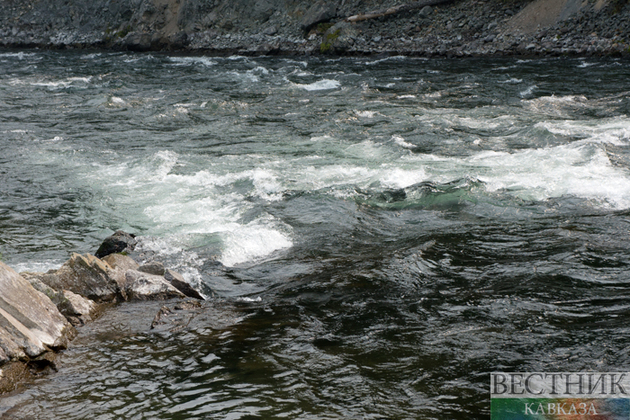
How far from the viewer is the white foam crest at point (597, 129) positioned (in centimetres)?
1170

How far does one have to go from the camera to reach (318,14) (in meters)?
30.2

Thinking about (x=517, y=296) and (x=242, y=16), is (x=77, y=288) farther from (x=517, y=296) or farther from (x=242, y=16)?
(x=242, y=16)

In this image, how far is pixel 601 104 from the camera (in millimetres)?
14820

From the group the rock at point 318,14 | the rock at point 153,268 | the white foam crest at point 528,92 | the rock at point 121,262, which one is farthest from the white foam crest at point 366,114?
the rock at point 318,14

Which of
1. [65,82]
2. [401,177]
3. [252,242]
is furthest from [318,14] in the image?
[252,242]

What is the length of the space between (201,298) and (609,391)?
4.11 m

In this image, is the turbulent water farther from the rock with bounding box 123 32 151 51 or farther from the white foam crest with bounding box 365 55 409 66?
the rock with bounding box 123 32 151 51

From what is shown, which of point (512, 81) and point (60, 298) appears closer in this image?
point (60, 298)

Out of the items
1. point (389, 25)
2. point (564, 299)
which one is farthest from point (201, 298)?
point (389, 25)

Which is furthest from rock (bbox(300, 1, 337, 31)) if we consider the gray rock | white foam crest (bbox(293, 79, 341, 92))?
the gray rock

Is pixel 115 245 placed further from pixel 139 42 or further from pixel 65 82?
pixel 139 42

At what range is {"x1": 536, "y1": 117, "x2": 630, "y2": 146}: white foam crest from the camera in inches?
461

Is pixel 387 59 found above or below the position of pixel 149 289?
above

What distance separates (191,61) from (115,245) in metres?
22.5
